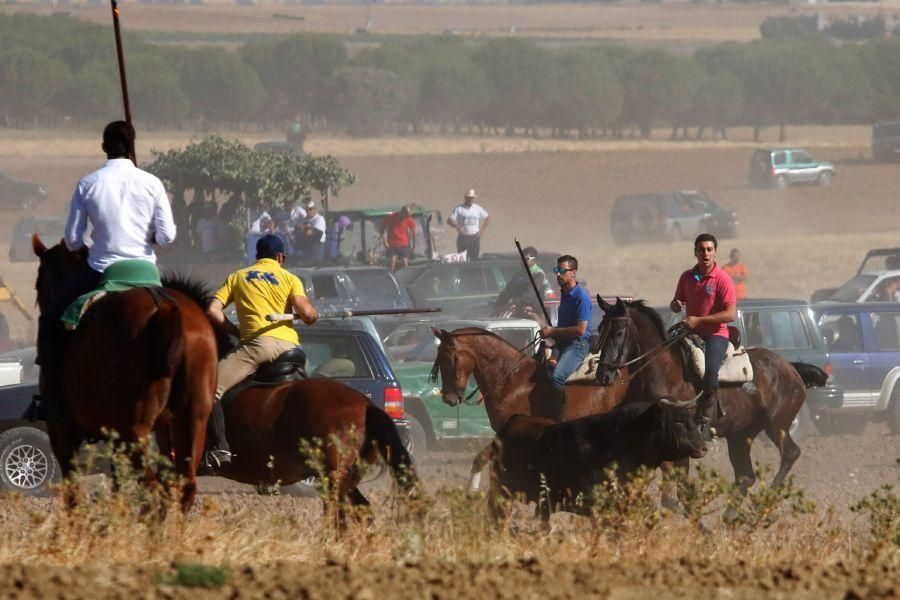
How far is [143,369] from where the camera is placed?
31.7 ft

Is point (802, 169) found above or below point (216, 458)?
above

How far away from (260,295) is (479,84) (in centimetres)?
8834

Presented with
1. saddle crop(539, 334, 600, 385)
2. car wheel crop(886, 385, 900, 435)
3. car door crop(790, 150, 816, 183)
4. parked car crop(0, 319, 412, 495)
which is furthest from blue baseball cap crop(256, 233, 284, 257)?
car door crop(790, 150, 816, 183)

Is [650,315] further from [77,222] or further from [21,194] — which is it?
[21,194]

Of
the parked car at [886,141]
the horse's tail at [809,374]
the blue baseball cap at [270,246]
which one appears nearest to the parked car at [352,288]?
the horse's tail at [809,374]

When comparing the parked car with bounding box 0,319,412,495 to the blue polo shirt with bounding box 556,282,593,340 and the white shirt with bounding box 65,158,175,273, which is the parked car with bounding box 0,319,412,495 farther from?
the white shirt with bounding box 65,158,175,273

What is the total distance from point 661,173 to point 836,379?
5165cm

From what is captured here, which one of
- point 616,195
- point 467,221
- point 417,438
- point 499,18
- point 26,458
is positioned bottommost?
point 417,438

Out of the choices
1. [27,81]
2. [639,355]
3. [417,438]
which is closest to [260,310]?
[639,355]

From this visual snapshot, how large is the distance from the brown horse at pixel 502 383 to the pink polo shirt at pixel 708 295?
91 cm

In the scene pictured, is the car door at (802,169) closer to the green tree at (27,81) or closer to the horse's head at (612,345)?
the green tree at (27,81)

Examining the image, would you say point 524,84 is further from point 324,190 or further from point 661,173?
point 324,190

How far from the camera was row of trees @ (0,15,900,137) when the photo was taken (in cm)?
9044

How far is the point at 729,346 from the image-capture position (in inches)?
609
